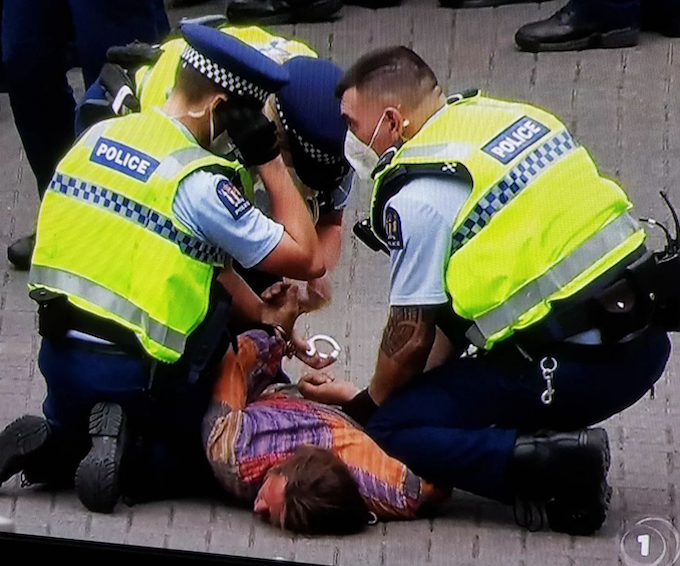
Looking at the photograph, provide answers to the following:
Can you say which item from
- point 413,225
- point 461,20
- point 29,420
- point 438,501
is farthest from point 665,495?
point 29,420

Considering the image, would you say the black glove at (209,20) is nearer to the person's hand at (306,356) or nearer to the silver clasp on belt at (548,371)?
the person's hand at (306,356)

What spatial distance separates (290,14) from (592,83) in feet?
1.07

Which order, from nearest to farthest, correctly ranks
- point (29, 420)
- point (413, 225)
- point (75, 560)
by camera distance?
point (413, 225) → point (75, 560) → point (29, 420)

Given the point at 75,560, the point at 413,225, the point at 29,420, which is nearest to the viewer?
the point at 413,225

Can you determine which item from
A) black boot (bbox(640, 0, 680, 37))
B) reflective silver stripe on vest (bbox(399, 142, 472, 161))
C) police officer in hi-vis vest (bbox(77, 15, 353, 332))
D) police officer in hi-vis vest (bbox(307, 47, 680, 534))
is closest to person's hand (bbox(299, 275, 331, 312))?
police officer in hi-vis vest (bbox(77, 15, 353, 332))

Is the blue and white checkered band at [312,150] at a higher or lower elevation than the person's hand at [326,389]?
higher

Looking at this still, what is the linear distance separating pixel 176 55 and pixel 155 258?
213 mm

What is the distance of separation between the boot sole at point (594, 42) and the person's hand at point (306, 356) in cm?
41

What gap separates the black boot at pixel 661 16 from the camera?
1.58 metres

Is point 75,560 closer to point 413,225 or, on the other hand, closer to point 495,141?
point 413,225

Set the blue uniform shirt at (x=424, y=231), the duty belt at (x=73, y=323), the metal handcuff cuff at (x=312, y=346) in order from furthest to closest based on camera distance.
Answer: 1. the metal handcuff cuff at (x=312, y=346)
2. the duty belt at (x=73, y=323)
3. the blue uniform shirt at (x=424, y=231)

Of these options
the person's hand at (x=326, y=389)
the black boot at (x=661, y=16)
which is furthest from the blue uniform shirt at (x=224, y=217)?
the black boot at (x=661, y=16)

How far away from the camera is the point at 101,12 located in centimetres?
163

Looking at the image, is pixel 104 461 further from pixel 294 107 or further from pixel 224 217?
pixel 294 107
